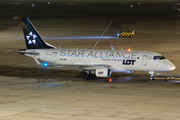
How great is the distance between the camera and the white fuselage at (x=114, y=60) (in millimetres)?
47000

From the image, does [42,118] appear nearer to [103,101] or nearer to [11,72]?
[103,101]

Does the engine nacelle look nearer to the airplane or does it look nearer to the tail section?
the airplane

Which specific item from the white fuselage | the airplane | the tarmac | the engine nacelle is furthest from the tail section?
the engine nacelle

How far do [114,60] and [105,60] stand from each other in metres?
1.18

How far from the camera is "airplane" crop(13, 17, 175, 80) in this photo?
46.9 m

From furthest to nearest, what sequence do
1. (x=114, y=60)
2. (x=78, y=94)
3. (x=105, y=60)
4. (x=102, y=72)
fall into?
(x=105, y=60), (x=114, y=60), (x=102, y=72), (x=78, y=94)

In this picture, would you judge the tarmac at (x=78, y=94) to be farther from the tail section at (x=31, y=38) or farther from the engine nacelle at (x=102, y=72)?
the tail section at (x=31, y=38)

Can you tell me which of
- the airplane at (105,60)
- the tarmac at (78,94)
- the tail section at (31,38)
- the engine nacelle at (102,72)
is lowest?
the tarmac at (78,94)

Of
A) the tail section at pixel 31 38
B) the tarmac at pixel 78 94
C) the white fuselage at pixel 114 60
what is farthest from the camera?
the tail section at pixel 31 38

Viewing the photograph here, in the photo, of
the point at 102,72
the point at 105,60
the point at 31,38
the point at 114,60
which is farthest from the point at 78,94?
the point at 31,38

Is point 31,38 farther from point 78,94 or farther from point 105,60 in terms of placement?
point 78,94

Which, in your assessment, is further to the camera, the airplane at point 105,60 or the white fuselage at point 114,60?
the white fuselage at point 114,60

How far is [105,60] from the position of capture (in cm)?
4800

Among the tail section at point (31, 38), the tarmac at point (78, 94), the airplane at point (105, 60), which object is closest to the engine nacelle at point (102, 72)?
the airplane at point (105, 60)
